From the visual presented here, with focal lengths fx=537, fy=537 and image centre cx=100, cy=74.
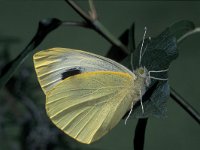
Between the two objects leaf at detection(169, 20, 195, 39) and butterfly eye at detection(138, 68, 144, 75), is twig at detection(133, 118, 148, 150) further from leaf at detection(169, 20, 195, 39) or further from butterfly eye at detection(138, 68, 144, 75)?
leaf at detection(169, 20, 195, 39)

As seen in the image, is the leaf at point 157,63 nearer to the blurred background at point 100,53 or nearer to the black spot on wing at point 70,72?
the black spot on wing at point 70,72

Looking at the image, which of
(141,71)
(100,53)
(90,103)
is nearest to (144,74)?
(141,71)

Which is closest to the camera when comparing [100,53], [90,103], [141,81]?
[141,81]

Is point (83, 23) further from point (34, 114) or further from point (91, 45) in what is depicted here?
point (91, 45)

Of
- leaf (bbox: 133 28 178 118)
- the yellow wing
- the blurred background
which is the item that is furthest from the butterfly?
the blurred background

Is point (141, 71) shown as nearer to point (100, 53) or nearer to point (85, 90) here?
point (85, 90)

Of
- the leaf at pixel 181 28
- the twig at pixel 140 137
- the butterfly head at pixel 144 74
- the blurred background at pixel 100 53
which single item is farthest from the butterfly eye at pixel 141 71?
the blurred background at pixel 100 53
